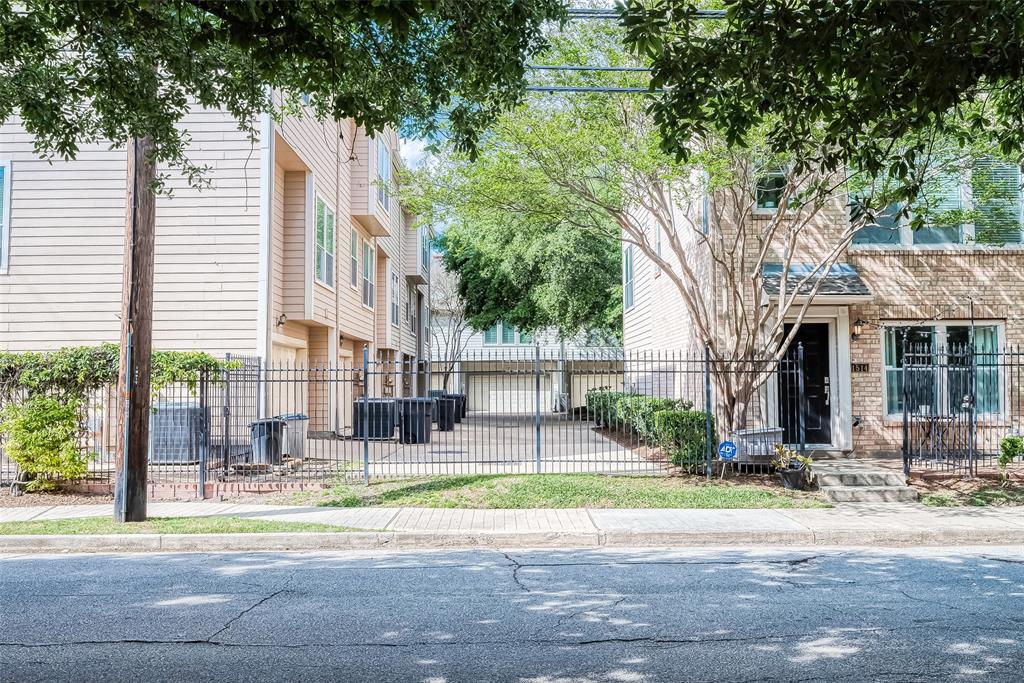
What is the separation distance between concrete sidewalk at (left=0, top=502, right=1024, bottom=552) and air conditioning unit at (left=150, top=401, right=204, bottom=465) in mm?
2743

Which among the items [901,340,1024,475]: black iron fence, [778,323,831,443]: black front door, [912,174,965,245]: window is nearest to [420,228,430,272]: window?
[778,323,831,443]: black front door

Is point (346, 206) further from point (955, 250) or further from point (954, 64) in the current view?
point (954, 64)

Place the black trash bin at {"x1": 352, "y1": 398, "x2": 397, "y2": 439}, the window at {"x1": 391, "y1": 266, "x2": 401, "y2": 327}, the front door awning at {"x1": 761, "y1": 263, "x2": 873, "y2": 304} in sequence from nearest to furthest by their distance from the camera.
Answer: the front door awning at {"x1": 761, "y1": 263, "x2": 873, "y2": 304} → the black trash bin at {"x1": 352, "y1": 398, "x2": 397, "y2": 439} → the window at {"x1": 391, "y1": 266, "x2": 401, "y2": 327}

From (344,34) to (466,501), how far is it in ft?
20.7

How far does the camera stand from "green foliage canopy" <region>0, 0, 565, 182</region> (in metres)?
5.81

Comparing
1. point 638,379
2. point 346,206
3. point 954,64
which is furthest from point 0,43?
point 638,379

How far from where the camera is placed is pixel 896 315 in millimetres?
14766

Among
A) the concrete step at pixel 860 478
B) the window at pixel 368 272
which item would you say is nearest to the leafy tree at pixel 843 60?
the concrete step at pixel 860 478

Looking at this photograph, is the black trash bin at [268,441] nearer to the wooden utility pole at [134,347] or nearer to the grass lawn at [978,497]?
the wooden utility pole at [134,347]

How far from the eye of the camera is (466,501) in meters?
10.8

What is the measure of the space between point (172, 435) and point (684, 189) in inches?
355

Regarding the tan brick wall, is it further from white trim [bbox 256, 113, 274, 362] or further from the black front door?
white trim [bbox 256, 113, 274, 362]

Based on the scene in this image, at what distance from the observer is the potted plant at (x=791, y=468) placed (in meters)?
11.9

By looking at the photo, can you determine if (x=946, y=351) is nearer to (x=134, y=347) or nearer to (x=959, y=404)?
(x=959, y=404)
